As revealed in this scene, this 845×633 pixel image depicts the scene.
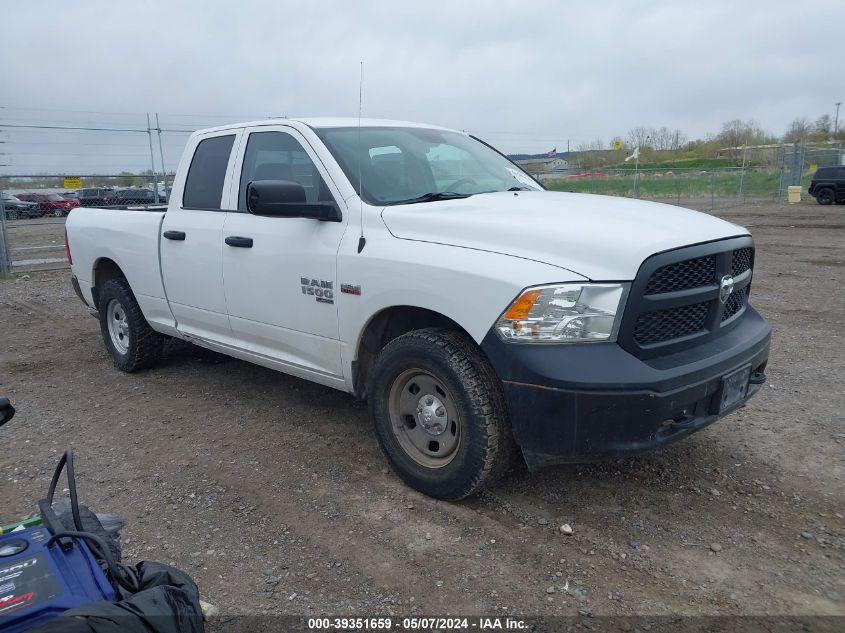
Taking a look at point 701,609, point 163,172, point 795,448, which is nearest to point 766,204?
point 163,172

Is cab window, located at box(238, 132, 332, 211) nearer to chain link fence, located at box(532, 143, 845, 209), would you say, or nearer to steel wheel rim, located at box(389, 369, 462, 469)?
steel wheel rim, located at box(389, 369, 462, 469)

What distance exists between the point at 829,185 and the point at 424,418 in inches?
1020

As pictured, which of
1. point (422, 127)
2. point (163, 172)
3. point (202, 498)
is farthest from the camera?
point (163, 172)

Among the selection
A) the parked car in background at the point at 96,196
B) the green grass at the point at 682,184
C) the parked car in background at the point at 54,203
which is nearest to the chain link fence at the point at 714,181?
the green grass at the point at 682,184

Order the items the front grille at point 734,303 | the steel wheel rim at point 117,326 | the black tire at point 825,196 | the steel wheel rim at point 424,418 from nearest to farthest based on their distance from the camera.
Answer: the steel wheel rim at point 424,418, the front grille at point 734,303, the steel wheel rim at point 117,326, the black tire at point 825,196

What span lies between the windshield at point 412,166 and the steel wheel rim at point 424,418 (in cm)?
103

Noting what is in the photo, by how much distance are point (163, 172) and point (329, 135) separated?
11317 mm

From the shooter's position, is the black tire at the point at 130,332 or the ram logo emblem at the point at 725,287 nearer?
the ram logo emblem at the point at 725,287

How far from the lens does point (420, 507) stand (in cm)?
350

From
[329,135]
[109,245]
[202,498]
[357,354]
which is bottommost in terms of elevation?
[202,498]

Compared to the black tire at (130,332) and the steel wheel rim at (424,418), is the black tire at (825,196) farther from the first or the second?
the steel wheel rim at (424,418)

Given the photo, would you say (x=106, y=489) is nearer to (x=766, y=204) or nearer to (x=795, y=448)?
(x=795, y=448)

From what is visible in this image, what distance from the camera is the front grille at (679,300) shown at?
295 centimetres

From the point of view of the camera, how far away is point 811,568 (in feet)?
9.57
